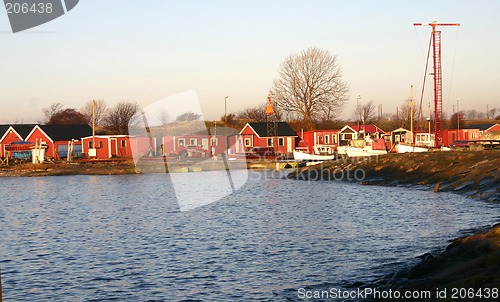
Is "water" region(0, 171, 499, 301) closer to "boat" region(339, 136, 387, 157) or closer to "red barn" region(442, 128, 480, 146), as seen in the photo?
"boat" region(339, 136, 387, 157)

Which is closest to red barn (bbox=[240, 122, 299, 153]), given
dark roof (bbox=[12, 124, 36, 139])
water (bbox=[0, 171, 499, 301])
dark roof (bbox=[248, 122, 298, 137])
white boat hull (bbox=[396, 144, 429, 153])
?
dark roof (bbox=[248, 122, 298, 137])

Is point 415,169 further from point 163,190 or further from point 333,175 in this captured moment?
point 163,190

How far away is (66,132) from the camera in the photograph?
9531cm

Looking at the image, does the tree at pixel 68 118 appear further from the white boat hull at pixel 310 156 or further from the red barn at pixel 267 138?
the white boat hull at pixel 310 156

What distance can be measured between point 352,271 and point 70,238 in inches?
522

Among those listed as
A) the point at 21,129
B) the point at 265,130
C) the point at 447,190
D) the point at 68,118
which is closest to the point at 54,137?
the point at 21,129

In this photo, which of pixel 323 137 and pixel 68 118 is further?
pixel 68 118

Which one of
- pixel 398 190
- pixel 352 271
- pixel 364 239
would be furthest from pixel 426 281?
pixel 398 190

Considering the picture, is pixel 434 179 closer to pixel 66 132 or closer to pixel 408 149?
pixel 408 149

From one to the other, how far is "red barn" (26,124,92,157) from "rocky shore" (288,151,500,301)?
136 ft

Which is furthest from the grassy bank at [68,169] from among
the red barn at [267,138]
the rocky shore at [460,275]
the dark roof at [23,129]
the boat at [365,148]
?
the rocky shore at [460,275]

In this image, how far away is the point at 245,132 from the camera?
94.7m

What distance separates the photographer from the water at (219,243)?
16.8m

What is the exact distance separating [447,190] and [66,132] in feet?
224
